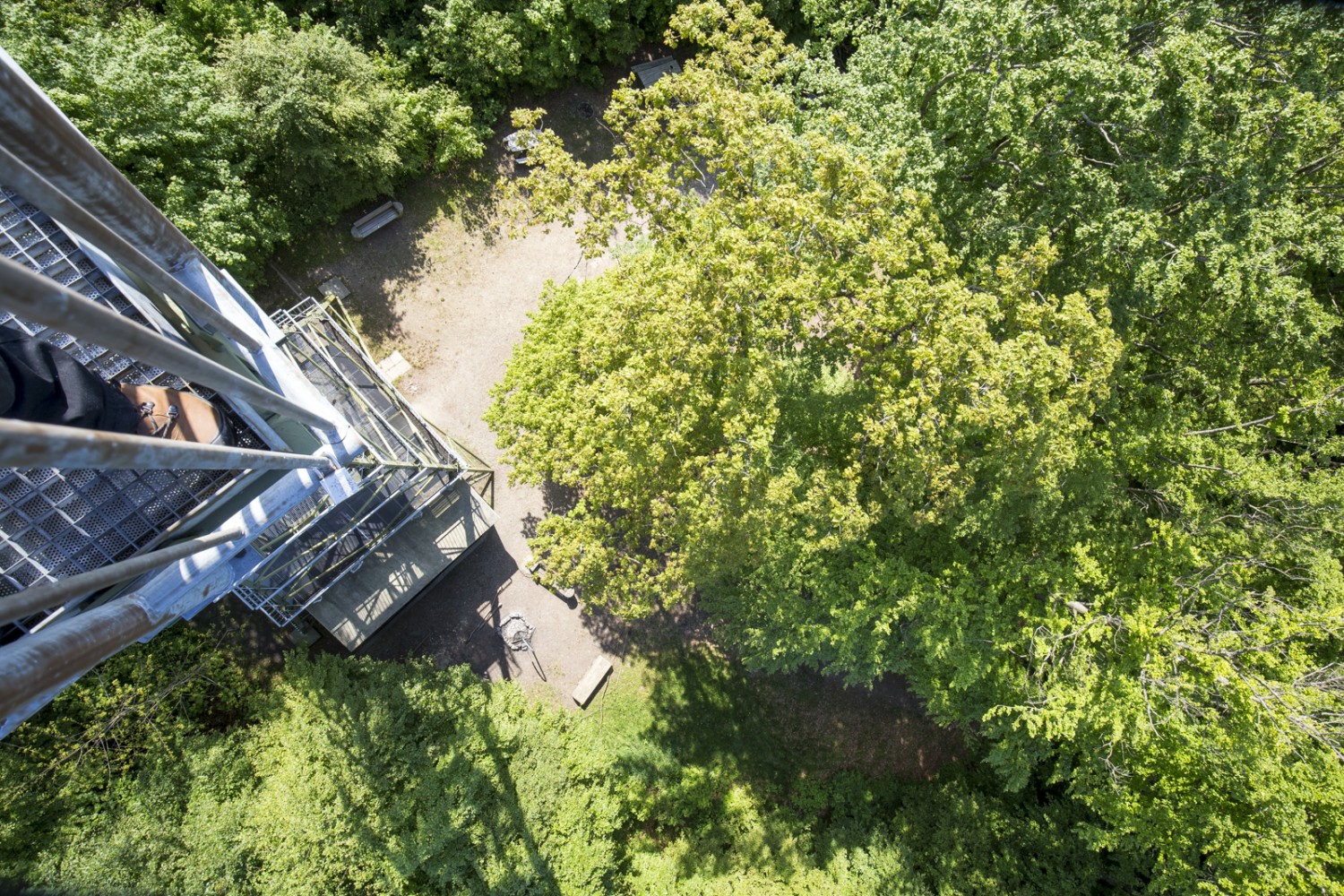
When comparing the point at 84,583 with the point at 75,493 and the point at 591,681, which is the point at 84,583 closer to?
the point at 75,493

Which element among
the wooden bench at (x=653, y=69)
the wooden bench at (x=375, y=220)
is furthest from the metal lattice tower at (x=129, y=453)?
the wooden bench at (x=653, y=69)

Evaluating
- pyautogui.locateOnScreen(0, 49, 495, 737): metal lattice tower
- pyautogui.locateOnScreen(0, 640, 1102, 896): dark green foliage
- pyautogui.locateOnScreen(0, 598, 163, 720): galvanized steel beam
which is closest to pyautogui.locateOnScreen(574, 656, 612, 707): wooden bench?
pyautogui.locateOnScreen(0, 640, 1102, 896): dark green foliage

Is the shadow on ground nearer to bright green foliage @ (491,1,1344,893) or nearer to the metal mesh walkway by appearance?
bright green foliage @ (491,1,1344,893)

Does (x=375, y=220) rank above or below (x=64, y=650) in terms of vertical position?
above

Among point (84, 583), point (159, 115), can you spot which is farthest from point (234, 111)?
point (84, 583)

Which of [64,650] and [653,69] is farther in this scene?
[653,69]

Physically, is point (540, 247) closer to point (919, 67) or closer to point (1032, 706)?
point (919, 67)

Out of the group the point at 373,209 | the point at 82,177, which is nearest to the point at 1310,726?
the point at 82,177

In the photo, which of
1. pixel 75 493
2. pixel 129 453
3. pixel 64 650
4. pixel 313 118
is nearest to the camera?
pixel 129 453
